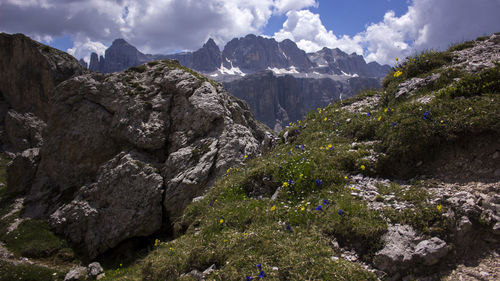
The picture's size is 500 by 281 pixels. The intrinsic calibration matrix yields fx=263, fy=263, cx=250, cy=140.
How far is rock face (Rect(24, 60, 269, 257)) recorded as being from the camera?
17.7 metres

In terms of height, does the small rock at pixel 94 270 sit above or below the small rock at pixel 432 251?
below

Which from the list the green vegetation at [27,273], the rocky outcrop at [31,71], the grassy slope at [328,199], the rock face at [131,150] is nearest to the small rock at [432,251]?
the grassy slope at [328,199]

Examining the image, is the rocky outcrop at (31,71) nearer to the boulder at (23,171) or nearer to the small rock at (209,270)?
the boulder at (23,171)

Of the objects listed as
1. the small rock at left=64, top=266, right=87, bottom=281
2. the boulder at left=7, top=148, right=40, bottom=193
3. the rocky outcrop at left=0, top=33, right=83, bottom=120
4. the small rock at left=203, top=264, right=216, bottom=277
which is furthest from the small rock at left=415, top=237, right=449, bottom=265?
the rocky outcrop at left=0, top=33, right=83, bottom=120

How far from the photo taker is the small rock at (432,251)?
18.5 feet

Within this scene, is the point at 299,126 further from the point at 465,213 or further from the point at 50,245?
the point at 50,245

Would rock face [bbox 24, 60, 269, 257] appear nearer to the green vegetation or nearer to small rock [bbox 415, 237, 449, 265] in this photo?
the green vegetation

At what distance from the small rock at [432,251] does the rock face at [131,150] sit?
1180 centimetres

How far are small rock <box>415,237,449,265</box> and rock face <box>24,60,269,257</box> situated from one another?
38.7ft

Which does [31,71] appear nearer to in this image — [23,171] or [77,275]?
[23,171]

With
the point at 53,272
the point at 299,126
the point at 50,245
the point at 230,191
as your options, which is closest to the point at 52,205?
the point at 50,245

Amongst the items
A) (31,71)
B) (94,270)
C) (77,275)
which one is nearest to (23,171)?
(77,275)

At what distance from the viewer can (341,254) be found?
6.50 metres

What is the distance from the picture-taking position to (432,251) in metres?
5.70
